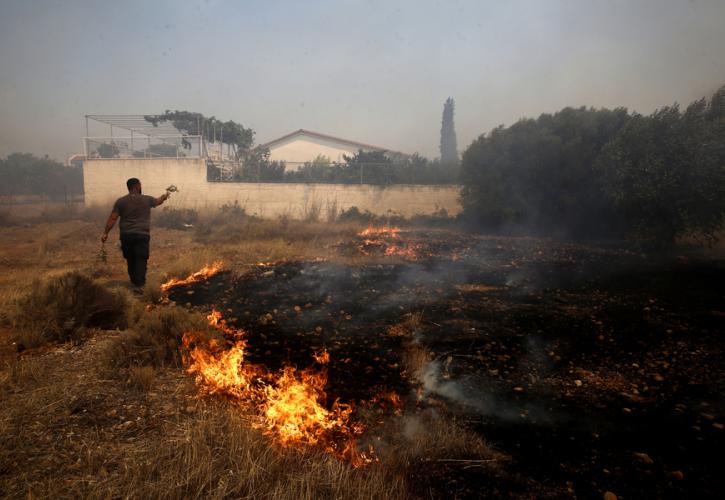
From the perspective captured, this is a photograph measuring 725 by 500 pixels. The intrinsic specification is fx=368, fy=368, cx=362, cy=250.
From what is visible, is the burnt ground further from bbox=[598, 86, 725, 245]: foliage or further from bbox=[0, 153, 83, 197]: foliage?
bbox=[0, 153, 83, 197]: foliage

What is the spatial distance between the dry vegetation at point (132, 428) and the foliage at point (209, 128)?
16.8m

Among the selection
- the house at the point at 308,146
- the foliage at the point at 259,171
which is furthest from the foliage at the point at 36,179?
the foliage at the point at 259,171

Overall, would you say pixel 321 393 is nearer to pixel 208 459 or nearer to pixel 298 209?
pixel 208 459

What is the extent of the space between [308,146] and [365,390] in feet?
99.0

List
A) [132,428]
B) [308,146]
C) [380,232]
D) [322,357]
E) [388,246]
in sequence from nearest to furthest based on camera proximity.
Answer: [132,428]
[322,357]
[388,246]
[380,232]
[308,146]

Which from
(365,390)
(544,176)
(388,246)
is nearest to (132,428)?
(365,390)

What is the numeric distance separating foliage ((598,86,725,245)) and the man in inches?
508

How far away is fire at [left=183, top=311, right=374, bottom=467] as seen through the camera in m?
2.91

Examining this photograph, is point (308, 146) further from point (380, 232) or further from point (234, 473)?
point (234, 473)

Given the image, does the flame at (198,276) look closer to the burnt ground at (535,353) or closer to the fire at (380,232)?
the burnt ground at (535,353)

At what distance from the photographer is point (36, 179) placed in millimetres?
29906

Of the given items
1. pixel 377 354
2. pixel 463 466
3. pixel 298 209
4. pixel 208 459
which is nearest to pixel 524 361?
pixel 377 354

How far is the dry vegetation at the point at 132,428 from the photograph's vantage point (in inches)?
91.4

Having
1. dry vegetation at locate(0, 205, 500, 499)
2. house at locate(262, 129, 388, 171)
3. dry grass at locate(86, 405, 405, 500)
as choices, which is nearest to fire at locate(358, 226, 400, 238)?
dry vegetation at locate(0, 205, 500, 499)
